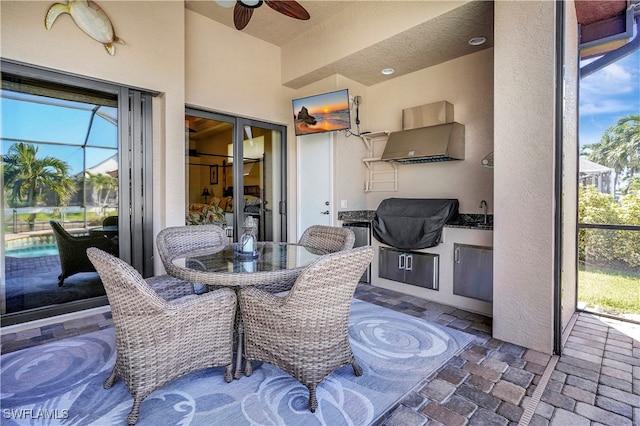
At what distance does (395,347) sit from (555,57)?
2538 millimetres

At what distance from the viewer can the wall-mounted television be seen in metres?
4.11

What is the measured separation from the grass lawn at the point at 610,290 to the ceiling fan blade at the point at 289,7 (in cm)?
374

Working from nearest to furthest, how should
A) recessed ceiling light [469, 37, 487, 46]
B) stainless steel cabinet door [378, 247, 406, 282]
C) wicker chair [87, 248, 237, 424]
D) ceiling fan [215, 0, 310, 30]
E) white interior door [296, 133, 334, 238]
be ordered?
wicker chair [87, 248, 237, 424] < ceiling fan [215, 0, 310, 30] < recessed ceiling light [469, 37, 487, 46] < stainless steel cabinet door [378, 247, 406, 282] < white interior door [296, 133, 334, 238]

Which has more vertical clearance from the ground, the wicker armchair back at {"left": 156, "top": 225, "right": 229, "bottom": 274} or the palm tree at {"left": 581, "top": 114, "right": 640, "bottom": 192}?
the palm tree at {"left": 581, "top": 114, "right": 640, "bottom": 192}

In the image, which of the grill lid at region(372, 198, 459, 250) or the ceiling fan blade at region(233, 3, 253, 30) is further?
the grill lid at region(372, 198, 459, 250)

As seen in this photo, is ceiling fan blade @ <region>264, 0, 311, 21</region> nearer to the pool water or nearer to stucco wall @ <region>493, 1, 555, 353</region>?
stucco wall @ <region>493, 1, 555, 353</region>

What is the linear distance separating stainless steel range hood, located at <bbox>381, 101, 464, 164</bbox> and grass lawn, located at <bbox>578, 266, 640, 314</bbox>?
1.86m

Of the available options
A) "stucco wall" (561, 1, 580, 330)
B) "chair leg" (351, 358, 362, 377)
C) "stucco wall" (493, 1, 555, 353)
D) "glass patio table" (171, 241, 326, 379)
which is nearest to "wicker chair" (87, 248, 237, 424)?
"glass patio table" (171, 241, 326, 379)

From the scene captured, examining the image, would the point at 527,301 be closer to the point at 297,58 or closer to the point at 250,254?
the point at 250,254

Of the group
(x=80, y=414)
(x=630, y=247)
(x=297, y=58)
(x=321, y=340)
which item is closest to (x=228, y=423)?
(x=321, y=340)

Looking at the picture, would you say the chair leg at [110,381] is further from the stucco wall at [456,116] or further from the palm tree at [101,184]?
the stucco wall at [456,116]

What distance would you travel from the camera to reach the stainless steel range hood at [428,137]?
3.81 m

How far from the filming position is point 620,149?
317 cm

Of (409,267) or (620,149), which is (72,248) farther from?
(620,149)
